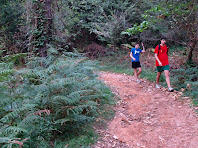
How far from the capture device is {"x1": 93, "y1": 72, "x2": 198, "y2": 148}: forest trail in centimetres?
368

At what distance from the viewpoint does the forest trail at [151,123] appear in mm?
3684

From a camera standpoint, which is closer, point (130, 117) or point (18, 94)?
point (18, 94)

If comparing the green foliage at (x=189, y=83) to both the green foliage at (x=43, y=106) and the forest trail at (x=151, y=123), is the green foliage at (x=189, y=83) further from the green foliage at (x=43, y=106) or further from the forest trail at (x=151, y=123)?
the green foliage at (x=43, y=106)

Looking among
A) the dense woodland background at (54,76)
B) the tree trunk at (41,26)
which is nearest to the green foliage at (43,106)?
the dense woodland background at (54,76)

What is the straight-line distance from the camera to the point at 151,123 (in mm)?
4559

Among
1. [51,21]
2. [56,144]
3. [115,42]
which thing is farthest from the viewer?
[115,42]

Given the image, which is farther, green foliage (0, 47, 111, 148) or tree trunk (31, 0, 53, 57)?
tree trunk (31, 0, 53, 57)

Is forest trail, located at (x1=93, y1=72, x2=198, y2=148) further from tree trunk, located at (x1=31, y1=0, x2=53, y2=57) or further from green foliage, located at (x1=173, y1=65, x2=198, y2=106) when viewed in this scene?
tree trunk, located at (x1=31, y1=0, x2=53, y2=57)

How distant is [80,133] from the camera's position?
3.84 meters

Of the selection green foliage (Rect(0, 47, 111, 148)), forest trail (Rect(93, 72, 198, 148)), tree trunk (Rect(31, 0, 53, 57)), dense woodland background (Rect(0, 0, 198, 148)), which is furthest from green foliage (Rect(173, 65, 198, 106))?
tree trunk (Rect(31, 0, 53, 57))

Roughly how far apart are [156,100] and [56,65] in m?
3.82

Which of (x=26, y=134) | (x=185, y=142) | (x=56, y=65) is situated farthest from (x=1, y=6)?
(x=185, y=142)

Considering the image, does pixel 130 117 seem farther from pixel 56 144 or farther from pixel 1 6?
pixel 1 6

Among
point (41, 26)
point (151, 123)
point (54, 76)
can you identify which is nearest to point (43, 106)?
point (54, 76)
